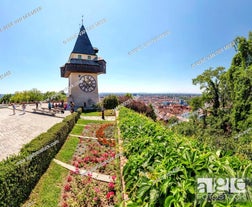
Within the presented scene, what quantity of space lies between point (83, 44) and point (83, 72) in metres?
5.89

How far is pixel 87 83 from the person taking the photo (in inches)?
1197

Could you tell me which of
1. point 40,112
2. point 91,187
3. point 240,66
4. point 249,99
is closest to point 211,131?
point 249,99

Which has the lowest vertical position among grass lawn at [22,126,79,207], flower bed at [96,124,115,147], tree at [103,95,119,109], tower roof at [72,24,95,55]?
grass lawn at [22,126,79,207]

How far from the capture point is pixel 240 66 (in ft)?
66.0

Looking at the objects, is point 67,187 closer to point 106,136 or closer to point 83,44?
point 106,136

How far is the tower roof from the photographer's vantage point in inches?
1201

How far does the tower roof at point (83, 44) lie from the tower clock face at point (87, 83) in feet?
15.5

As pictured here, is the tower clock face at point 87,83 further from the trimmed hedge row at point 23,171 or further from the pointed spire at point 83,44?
the trimmed hedge row at point 23,171

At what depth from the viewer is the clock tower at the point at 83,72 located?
29188 millimetres

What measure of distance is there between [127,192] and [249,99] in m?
19.3

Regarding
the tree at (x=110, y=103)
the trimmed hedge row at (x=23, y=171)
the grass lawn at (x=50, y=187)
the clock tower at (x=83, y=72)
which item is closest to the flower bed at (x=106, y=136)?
the grass lawn at (x=50, y=187)

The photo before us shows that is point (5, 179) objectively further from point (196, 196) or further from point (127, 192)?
point (196, 196)

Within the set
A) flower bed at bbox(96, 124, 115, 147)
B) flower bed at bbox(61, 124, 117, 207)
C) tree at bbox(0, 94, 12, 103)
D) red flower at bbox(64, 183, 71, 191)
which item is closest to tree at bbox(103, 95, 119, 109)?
flower bed at bbox(96, 124, 115, 147)

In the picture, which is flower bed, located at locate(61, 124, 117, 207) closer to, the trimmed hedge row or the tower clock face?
the trimmed hedge row
